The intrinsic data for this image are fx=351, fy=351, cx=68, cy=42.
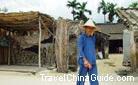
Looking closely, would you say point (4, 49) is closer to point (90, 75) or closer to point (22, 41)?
point (22, 41)

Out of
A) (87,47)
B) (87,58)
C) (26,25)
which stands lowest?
(87,58)

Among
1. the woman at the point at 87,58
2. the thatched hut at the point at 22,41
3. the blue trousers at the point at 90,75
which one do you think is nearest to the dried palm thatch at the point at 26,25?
the thatched hut at the point at 22,41

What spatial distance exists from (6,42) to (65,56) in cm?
543

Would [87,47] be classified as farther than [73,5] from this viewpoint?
No

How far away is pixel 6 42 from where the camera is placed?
20.6 meters

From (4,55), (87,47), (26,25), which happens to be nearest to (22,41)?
(4,55)

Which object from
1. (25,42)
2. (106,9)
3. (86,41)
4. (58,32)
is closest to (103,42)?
(25,42)

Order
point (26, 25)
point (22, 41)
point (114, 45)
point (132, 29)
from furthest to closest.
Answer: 1. point (114, 45)
2. point (22, 41)
3. point (26, 25)
4. point (132, 29)

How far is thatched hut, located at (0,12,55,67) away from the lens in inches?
762

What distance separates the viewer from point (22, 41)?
20.5m

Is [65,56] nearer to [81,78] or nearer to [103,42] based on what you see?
[81,78]

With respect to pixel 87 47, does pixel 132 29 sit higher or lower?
higher

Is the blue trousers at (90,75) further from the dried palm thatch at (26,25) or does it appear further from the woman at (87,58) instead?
the dried palm thatch at (26,25)

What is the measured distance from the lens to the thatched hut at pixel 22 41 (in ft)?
63.5
